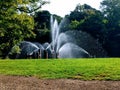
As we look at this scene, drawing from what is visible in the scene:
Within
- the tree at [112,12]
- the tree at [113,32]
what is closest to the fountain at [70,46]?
the tree at [113,32]

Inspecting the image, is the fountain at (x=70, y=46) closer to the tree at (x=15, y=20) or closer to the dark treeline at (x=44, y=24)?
the dark treeline at (x=44, y=24)

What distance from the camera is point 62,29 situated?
57.2 m

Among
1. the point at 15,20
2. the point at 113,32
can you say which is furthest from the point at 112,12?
the point at 15,20

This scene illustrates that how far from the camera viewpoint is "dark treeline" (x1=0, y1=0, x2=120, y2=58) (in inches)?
1099

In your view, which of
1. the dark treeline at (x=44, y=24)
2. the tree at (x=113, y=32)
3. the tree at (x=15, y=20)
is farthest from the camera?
the tree at (x=113, y=32)

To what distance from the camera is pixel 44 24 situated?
65062 millimetres

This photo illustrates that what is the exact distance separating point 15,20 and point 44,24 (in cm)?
3652

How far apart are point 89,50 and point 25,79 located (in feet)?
108

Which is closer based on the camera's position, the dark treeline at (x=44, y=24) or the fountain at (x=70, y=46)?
the dark treeline at (x=44, y=24)

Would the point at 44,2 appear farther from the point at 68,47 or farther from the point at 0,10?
the point at 68,47

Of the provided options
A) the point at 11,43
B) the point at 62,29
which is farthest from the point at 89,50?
the point at 11,43

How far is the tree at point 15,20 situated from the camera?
26378 mm

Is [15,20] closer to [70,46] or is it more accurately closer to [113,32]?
[70,46]

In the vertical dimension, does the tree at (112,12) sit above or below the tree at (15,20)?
above
